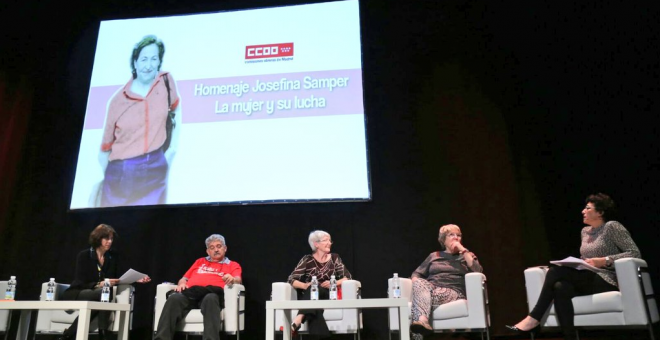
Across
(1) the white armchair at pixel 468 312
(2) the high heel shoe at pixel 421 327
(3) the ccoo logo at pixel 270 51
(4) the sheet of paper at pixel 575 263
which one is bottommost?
(2) the high heel shoe at pixel 421 327

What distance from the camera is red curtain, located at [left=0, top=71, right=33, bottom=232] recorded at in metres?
4.73

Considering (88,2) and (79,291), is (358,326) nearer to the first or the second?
(79,291)

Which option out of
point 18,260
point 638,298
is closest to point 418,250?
point 638,298

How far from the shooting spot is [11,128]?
16.0 ft

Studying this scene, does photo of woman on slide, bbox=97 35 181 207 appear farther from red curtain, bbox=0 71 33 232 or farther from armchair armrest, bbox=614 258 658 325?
armchair armrest, bbox=614 258 658 325

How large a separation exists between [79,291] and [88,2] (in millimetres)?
2994

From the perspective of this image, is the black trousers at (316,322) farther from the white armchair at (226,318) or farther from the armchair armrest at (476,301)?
the armchair armrest at (476,301)

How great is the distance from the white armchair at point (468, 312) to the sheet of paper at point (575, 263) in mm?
494

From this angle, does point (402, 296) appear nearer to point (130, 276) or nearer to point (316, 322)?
point (316, 322)

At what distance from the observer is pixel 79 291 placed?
3783 mm

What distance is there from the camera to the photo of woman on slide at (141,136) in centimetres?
454

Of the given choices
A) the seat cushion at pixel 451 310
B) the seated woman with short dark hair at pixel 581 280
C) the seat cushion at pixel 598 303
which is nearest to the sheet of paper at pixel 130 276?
the seat cushion at pixel 451 310

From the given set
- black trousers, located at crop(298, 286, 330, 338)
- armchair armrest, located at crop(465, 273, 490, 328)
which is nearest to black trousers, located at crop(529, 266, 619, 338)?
armchair armrest, located at crop(465, 273, 490, 328)

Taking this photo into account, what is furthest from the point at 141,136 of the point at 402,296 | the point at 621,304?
the point at 621,304
